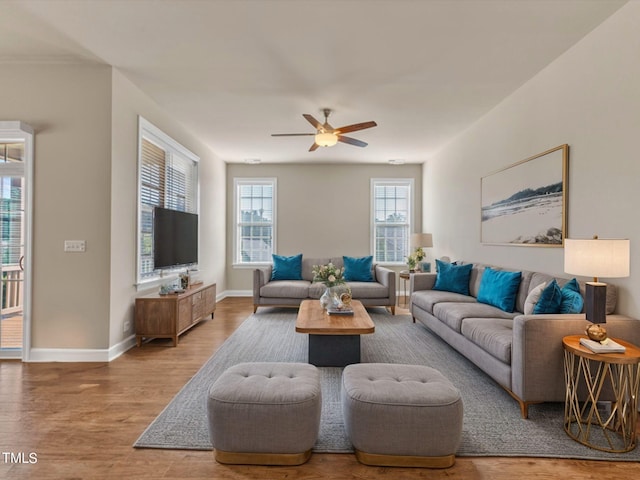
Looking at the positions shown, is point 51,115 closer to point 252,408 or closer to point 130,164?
point 130,164

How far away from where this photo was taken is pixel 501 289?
3404 millimetres

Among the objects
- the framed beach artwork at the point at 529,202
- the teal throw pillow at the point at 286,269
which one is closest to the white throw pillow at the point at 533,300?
the framed beach artwork at the point at 529,202

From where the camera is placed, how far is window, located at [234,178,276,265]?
7.12m

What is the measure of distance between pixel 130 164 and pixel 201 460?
303 centimetres

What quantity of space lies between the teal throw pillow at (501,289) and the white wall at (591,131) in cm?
26

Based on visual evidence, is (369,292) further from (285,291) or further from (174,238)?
(174,238)

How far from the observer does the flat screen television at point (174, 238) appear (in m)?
3.96

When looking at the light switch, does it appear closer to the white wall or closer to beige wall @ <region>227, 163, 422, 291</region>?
beige wall @ <region>227, 163, 422, 291</region>

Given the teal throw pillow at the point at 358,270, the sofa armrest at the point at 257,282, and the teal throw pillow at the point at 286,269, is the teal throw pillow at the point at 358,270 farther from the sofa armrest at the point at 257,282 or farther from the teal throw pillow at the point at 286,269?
the sofa armrest at the point at 257,282

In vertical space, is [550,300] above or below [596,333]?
above

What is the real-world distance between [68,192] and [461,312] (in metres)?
4.01

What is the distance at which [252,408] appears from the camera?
1736mm

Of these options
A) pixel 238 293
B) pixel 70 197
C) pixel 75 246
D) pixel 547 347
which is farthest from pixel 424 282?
pixel 70 197

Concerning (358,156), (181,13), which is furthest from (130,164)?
(358,156)
